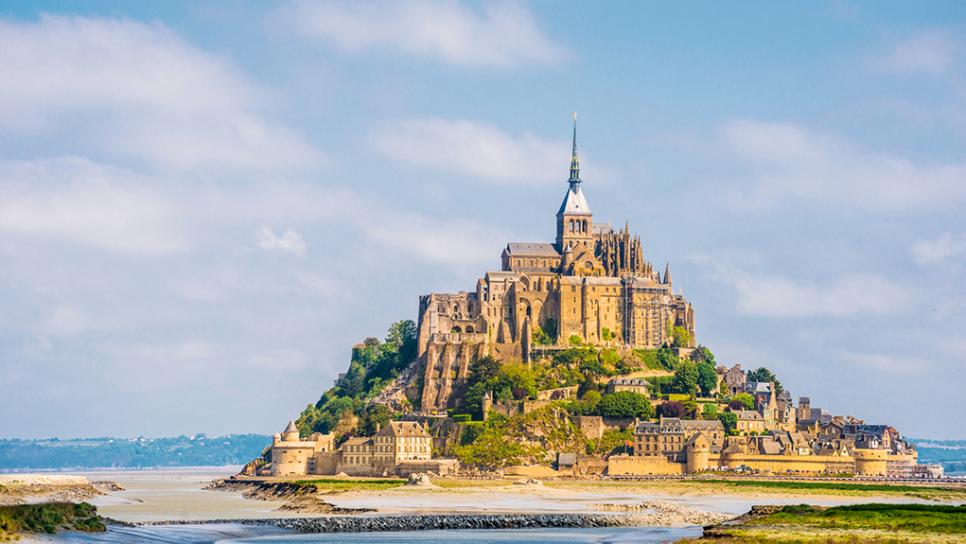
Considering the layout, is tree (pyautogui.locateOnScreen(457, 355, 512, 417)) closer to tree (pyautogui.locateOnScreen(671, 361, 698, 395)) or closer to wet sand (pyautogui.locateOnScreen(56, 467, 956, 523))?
tree (pyautogui.locateOnScreen(671, 361, 698, 395))

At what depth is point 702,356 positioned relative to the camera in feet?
441

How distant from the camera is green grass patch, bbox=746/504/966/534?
6481 cm

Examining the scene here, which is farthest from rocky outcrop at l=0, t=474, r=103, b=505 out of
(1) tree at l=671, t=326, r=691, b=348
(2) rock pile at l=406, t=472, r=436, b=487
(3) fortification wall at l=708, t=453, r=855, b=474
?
(1) tree at l=671, t=326, r=691, b=348

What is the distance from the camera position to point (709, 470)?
11700 cm

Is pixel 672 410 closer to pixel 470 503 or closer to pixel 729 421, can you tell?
pixel 729 421

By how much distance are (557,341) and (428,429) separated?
46.5 feet

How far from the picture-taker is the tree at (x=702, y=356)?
133875mm

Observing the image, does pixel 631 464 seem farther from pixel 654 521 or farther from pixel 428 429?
pixel 654 521

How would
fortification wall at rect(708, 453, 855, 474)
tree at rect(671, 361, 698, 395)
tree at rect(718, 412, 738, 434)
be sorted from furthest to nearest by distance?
tree at rect(671, 361, 698, 395), tree at rect(718, 412, 738, 434), fortification wall at rect(708, 453, 855, 474)

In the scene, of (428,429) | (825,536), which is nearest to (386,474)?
(428,429)

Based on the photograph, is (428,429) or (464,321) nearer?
(428,429)

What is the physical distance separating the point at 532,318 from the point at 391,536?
60272 millimetres

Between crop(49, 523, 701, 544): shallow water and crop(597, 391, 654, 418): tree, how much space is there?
1784 inches

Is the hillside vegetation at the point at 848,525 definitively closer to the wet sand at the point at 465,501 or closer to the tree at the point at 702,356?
the wet sand at the point at 465,501
